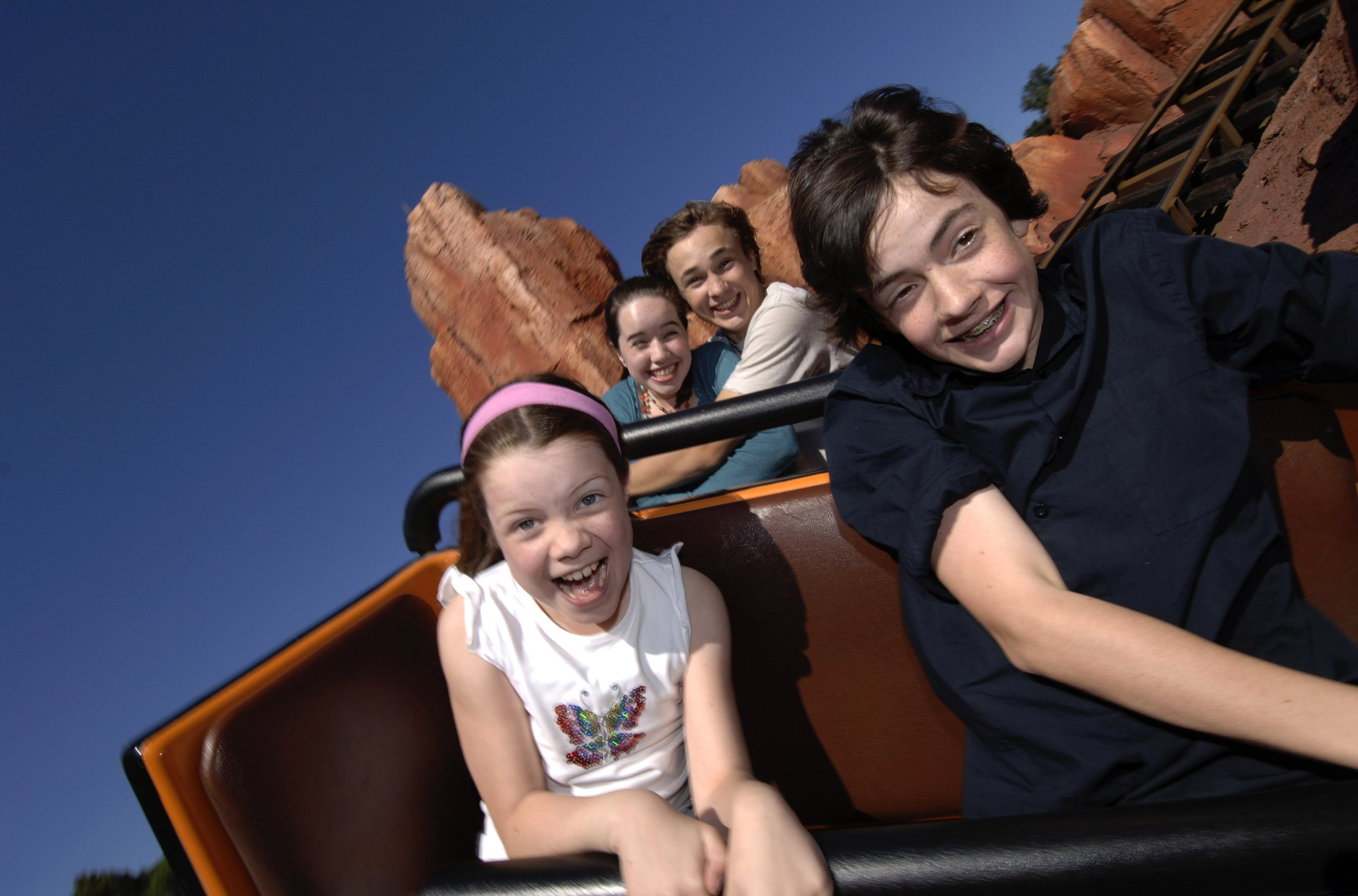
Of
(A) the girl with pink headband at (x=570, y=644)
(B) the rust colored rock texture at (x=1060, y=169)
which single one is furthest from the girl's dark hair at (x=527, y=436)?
(B) the rust colored rock texture at (x=1060, y=169)

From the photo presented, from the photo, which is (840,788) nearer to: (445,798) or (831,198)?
(445,798)

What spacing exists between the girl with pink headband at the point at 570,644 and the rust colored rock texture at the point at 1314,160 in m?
1.68

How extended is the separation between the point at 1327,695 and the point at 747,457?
1221 mm

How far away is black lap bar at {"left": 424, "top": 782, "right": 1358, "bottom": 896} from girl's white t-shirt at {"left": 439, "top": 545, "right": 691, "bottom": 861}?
0.54 meters

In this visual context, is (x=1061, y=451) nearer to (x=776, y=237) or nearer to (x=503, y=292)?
(x=776, y=237)

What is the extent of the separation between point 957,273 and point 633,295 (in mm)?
1324

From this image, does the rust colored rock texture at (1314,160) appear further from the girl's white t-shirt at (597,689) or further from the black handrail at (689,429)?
the girl's white t-shirt at (597,689)

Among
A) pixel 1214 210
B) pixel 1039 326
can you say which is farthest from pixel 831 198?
pixel 1214 210

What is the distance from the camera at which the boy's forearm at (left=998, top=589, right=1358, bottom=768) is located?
0.69 meters

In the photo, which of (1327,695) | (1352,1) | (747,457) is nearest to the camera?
(1327,695)

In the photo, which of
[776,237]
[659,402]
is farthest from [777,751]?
[776,237]

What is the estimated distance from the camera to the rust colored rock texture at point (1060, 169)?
984 centimetres

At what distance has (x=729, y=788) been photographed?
91 centimetres

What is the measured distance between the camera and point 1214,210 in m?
4.30
